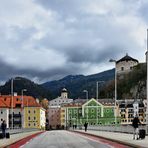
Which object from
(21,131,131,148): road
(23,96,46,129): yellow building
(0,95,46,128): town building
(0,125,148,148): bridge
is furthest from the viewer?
(23,96,46,129): yellow building

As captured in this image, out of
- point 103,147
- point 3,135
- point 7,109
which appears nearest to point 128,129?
point 3,135

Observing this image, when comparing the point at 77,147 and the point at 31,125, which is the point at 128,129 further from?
the point at 31,125

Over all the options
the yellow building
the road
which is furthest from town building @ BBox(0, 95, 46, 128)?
the road

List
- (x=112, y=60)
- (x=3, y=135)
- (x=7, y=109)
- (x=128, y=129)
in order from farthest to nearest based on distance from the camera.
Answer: (x=7, y=109) < (x=112, y=60) < (x=128, y=129) < (x=3, y=135)

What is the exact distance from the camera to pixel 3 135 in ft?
151

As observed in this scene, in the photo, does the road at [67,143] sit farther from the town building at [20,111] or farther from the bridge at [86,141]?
the town building at [20,111]

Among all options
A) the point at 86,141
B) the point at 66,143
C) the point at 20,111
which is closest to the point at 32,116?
the point at 20,111

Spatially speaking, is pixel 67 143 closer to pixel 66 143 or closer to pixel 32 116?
pixel 66 143

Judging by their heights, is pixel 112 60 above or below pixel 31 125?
above

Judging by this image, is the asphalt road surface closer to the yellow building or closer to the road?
the road

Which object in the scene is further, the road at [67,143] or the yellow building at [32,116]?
the yellow building at [32,116]

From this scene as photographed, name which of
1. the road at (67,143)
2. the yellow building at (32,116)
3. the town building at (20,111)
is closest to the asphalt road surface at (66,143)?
the road at (67,143)

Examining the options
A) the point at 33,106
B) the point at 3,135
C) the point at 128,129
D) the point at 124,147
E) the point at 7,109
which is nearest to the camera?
the point at 124,147

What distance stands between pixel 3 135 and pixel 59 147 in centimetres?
1951
